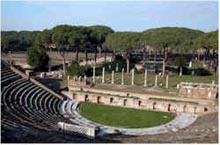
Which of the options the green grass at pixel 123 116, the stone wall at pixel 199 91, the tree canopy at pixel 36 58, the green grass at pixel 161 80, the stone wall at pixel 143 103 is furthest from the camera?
the tree canopy at pixel 36 58

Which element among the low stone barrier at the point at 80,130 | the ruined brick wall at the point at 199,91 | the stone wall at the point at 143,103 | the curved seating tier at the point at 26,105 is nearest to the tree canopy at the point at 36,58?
the curved seating tier at the point at 26,105

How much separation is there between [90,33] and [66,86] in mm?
16465

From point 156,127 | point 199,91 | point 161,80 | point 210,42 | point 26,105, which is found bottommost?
point 156,127

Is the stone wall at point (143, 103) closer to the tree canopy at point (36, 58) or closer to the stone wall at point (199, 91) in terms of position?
the stone wall at point (199, 91)

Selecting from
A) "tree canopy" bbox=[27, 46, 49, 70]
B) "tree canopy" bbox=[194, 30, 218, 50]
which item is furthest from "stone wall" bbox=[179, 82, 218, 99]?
"tree canopy" bbox=[27, 46, 49, 70]

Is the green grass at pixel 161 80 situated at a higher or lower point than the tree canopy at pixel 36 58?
lower

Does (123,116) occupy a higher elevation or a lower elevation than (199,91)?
lower

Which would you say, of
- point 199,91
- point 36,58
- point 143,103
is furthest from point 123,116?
point 36,58

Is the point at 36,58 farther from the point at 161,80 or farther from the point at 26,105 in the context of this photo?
the point at 26,105

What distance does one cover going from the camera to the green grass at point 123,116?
1964cm

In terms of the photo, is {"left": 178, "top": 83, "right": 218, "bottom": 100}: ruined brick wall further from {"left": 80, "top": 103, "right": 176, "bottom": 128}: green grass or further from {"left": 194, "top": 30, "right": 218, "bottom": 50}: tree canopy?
{"left": 194, "top": 30, "right": 218, "bottom": 50}: tree canopy

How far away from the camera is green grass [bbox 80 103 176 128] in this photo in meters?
19.6

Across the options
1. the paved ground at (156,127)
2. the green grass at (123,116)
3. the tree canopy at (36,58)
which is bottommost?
the paved ground at (156,127)

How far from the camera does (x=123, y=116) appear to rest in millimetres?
21141
